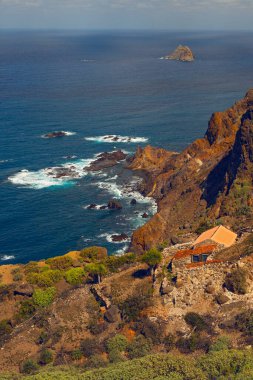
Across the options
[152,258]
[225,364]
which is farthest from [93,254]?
[225,364]

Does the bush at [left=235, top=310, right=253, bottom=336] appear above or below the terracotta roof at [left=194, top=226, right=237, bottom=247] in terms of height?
below

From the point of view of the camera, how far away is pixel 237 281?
4203cm

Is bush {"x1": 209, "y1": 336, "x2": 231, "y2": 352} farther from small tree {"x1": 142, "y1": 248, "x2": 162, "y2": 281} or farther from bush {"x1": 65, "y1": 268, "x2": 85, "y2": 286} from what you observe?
bush {"x1": 65, "y1": 268, "x2": 85, "y2": 286}

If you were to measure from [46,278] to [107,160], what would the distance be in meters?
66.1

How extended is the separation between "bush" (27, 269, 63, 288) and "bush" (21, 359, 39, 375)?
59.1 feet

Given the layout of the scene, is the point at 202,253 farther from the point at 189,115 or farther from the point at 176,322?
the point at 189,115

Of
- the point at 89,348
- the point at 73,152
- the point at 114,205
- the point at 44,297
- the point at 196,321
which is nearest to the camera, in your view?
the point at 89,348

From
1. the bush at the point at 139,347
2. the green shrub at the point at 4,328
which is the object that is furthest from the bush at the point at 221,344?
the green shrub at the point at 4,328

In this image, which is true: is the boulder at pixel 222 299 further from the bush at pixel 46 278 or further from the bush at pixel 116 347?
the bush at pixel 46 278

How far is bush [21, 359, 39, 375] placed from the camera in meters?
37.2

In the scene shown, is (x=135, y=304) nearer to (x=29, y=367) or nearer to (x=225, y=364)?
(x=29, y=367)

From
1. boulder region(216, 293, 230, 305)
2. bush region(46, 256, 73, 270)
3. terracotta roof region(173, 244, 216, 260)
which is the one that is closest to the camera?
boulder region(216, 293, 230, 305)

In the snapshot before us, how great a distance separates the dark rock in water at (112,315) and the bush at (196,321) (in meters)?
6.57

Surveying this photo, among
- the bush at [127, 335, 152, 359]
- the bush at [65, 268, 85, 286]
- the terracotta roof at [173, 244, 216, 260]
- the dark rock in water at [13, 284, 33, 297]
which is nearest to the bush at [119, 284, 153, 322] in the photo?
the bush at [127, 335, 152, 359]
